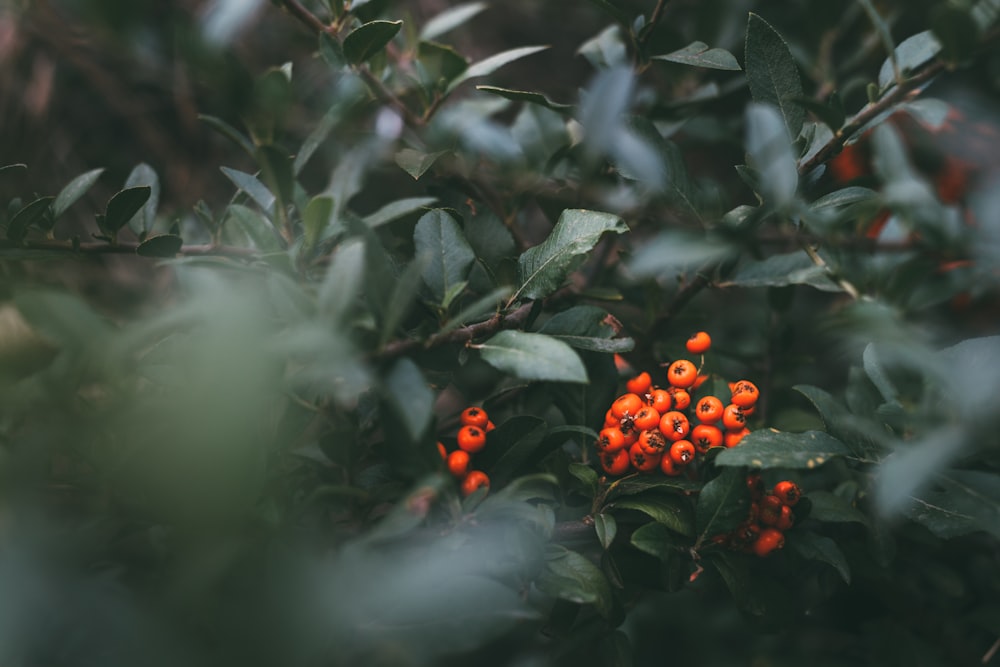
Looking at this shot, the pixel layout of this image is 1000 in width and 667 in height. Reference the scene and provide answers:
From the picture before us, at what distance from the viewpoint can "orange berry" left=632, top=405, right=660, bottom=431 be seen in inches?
35.4

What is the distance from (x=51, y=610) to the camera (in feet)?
1.99

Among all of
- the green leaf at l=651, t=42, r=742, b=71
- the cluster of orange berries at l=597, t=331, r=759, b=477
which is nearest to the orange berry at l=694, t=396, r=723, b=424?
the cluster of orange berries at l=597, t=331, r=759, b=477

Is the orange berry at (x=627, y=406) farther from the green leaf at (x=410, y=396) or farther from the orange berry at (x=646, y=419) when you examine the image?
the green leaf at (x=410, y=396)

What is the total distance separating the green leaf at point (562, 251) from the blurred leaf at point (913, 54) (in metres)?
0.41

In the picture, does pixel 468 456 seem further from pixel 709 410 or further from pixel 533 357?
pixel 709 410

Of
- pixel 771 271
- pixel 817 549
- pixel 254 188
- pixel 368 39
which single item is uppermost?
pixel 368 39

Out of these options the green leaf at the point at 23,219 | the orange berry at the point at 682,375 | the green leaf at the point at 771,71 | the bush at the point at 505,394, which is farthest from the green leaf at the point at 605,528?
the green leaf at the point at 23,219

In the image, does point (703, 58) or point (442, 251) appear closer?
point (442, 251)

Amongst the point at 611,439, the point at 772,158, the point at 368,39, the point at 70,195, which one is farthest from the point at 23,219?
the point at 772,158

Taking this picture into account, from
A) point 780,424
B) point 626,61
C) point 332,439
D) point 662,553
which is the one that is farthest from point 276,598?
point 626,61

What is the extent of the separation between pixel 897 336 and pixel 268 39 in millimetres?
2342

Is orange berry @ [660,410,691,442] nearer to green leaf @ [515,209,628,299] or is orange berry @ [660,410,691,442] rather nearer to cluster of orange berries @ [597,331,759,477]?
cluster of orange berries @ [597,331,759,477]

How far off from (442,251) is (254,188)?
311 millimetres

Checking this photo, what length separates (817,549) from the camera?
2.96ft
